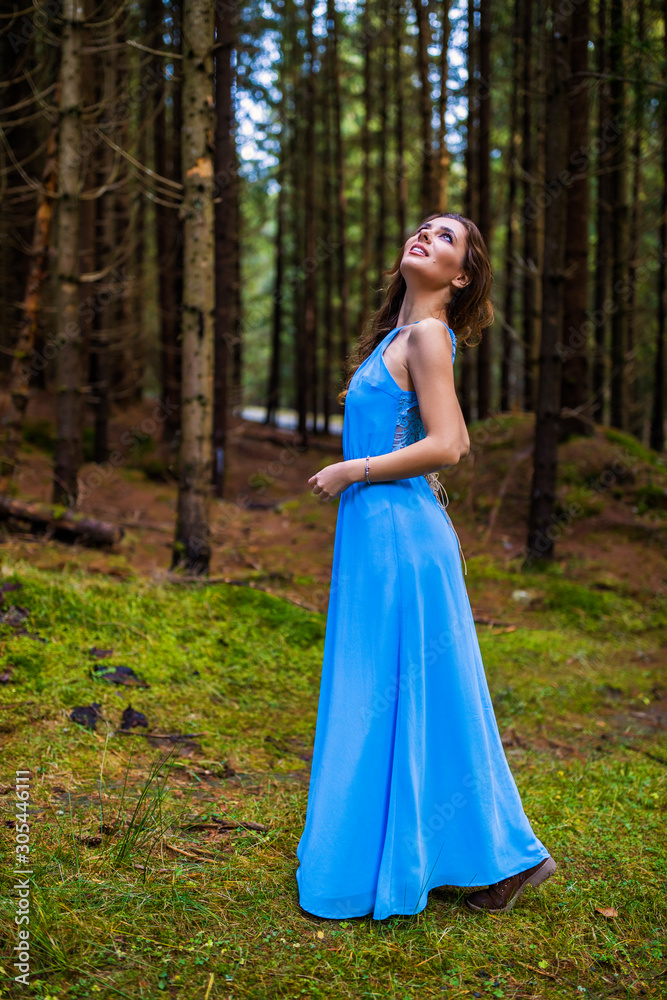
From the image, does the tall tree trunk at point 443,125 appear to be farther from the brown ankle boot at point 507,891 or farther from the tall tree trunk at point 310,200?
the brown ankle boot at point 507,891

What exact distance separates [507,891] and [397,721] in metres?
0.77

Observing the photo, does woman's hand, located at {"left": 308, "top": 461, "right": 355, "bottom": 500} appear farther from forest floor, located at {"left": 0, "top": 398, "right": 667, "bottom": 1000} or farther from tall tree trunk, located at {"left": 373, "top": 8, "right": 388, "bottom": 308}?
tall tree trunk, located at {"left": 373, "top": 8, "right": 388, "bottom": 308}

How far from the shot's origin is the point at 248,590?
19.8 ft

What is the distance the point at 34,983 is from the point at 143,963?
30 cm

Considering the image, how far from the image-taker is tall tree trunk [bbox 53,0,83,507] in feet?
23.6

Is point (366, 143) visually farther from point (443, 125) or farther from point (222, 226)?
point (222, 226)

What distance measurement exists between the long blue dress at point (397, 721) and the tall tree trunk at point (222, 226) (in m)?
8.81

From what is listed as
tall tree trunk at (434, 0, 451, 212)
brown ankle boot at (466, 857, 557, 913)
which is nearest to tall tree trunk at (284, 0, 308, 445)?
tall tree trunk at (434, 0, 451, 212)

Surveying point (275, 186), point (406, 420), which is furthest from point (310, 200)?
point (406, 420)

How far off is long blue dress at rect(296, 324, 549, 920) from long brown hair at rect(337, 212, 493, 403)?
261mm

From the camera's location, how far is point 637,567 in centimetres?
818

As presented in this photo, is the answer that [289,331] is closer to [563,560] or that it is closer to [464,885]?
[563,560]

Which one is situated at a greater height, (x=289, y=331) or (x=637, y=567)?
(x=289, y=331)

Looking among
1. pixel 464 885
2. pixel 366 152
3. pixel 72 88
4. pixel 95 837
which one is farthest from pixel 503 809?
pixel 366 152
